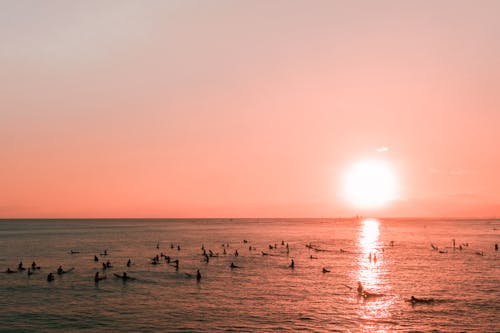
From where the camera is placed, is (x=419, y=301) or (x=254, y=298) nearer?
(x=419, y=301)

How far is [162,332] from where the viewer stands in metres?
32.0

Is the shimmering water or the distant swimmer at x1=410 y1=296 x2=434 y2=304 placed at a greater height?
the distant swimmer at x1=410 y1=296 x2=434 y2=304

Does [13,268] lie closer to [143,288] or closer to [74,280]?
[74,280]

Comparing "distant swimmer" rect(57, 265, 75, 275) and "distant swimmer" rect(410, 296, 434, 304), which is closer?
"distant swimmer" rect(410, 296, 434, 304)

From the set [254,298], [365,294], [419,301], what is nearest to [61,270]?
[254,298]

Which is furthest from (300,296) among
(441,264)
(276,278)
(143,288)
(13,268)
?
(13,268)

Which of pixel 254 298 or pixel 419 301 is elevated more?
pixel 419 301

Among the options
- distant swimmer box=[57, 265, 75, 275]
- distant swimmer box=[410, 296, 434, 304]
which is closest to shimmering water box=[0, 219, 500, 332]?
distant swimmer box=[410, 296, 434, 304]

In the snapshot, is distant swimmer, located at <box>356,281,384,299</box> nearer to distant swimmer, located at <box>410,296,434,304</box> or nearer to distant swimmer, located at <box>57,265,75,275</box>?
distant swimmer, located at <box>410,296,434,304</box>

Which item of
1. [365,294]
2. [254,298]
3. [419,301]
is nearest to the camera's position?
[419,301]

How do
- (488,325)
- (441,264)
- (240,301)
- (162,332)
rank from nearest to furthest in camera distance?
(162,332)
(488,325)
(240,301)
(441,264)

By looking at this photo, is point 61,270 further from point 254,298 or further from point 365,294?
point 365,294

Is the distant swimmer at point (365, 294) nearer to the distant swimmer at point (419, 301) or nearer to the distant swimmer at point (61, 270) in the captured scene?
the distant swimmer at point (419, 301)

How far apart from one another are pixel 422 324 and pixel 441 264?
4137 cm
